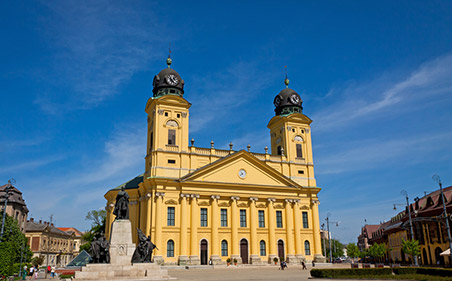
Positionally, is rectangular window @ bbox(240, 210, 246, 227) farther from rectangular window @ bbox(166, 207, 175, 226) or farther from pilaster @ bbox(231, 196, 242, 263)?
rectangular window @ bbox(166, 207, 175, 226)

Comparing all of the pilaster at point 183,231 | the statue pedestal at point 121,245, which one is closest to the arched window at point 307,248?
the pilaster at point 183,231

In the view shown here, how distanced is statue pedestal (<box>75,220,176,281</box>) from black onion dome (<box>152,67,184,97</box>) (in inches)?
1162

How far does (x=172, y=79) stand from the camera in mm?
50312

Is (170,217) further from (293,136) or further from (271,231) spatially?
(293,136)

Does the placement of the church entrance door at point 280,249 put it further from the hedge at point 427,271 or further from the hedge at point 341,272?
the hedge at point 341,272

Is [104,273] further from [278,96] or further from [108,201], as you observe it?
[278,96]

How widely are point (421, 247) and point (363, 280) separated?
36307mm

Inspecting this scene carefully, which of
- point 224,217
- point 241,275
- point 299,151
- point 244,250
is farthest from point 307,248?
point 241,275

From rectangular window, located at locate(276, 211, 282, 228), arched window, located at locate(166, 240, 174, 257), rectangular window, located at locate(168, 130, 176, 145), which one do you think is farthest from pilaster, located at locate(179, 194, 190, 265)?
rectangular window, located at locate(276, 211, 282, 228)

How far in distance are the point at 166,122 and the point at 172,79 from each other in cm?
641

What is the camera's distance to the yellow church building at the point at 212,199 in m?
44.3

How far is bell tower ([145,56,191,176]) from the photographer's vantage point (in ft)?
152

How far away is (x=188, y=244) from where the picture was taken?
44250 millimetres

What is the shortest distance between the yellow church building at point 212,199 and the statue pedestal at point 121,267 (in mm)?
20265
